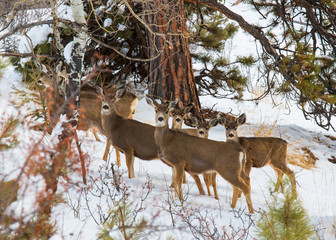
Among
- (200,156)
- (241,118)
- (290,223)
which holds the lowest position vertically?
(290,223)

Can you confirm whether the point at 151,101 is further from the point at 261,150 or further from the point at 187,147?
the point at 261,150

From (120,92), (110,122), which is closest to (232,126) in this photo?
(120,92)

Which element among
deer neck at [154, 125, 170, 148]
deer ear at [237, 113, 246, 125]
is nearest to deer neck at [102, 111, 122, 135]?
deer neck at [154, 125, 170, 148]

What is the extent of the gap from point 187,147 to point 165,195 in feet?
2.40

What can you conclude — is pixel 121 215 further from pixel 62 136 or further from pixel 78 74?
pixel 78 74

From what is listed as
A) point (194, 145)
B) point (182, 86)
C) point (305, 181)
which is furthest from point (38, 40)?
point (305, 181)

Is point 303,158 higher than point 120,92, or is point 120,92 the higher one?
point 120,92

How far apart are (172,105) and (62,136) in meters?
2.01

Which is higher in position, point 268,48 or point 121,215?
point 268,48

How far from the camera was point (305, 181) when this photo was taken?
786 centimetres

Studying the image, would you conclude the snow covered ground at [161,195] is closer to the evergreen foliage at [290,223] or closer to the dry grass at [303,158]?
the dry grass at [303,158]

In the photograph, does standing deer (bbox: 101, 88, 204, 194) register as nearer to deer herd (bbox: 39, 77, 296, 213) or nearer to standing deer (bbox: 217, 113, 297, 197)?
deer herd (bbox: 39, 77, 296, 213)

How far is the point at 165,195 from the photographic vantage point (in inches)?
235

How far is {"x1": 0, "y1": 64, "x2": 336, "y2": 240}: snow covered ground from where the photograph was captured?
14.8ft
